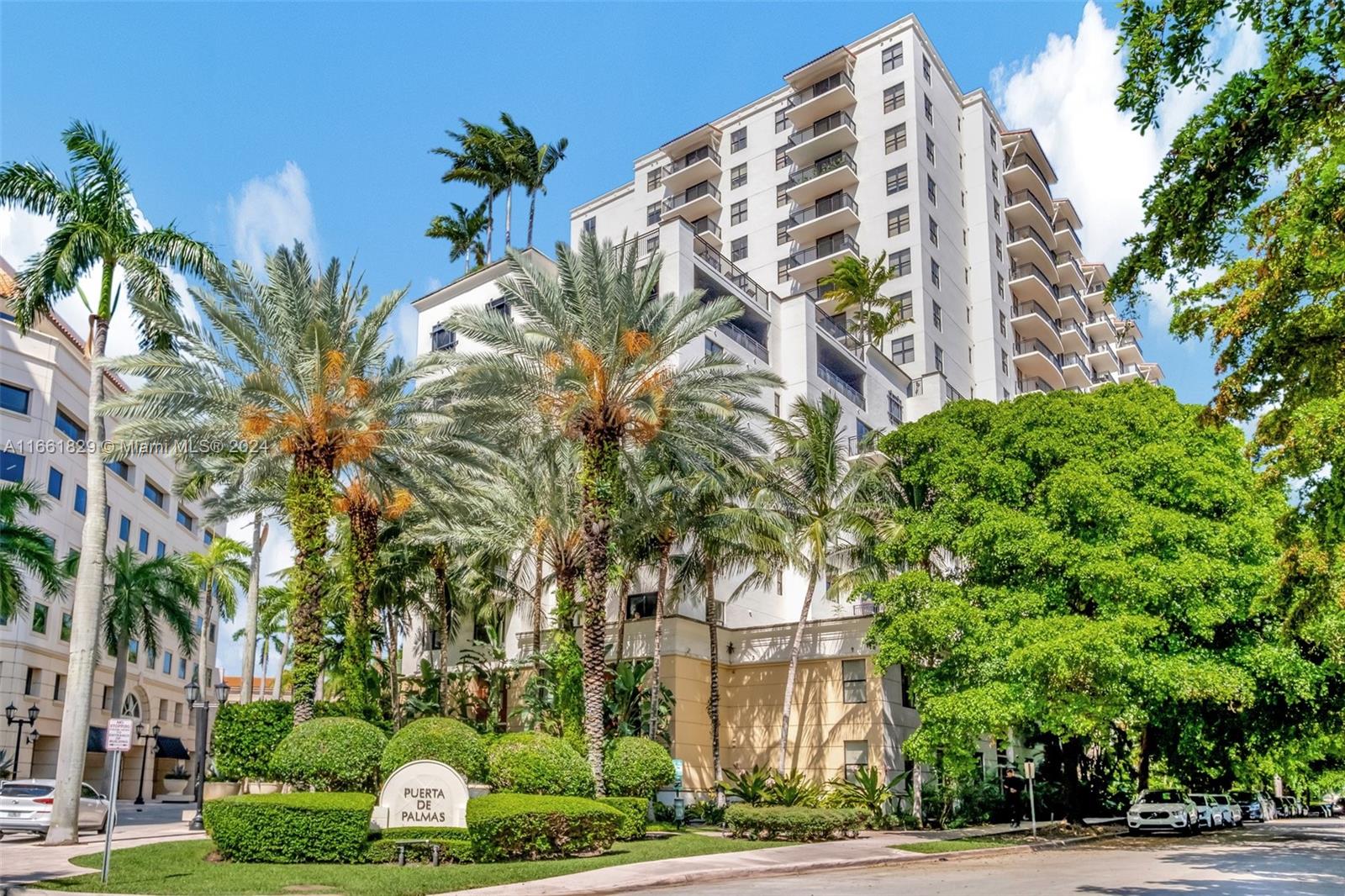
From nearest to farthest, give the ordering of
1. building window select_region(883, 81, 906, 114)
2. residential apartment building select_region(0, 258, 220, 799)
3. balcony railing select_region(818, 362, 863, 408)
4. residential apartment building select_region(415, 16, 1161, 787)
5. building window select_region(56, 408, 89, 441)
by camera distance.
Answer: residential apartment building select_region(415, 16, 1161, 787)
residential apartment building select_region(0, 258, 220, 799)
balcony railing select_region(818, 362, 863, 408)
building window select_region(56, 408, 89, 441)
building window select_region(883, 81, 906, 114)

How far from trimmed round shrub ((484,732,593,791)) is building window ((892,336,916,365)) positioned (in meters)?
38.8

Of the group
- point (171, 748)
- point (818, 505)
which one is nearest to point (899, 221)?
point (818, 505)

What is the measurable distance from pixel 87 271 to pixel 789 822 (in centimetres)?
2096

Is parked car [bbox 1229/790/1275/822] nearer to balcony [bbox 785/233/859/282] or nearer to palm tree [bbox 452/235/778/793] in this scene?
palm tree [bbox 452/235/778/793]

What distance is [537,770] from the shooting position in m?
22.6

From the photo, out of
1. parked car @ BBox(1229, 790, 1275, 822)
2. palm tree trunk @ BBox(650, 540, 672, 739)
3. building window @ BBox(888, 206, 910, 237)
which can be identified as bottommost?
parked car @ BBox(1229, 790, 1275, 822)

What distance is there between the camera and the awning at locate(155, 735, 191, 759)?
6153 centimetres

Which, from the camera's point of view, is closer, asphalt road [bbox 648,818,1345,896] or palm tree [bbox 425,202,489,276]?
asphalt road [bbox 648,818,1345,896]

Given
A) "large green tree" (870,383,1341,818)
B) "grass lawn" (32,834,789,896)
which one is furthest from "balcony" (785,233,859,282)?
"grass lawn" (32,834,789,896)

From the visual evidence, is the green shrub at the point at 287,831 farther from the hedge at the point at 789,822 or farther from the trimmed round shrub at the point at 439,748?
the hedge at the point at 789,822

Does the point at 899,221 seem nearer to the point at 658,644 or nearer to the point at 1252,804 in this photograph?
the point at 1252,804

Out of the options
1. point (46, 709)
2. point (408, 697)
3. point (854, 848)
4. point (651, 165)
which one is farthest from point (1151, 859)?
point (651, 165)

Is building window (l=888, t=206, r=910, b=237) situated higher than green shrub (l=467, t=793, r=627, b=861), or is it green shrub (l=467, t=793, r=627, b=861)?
building window (l=888, t=206, r=910, b=237)

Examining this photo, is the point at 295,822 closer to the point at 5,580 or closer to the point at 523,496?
the point at 523,496
